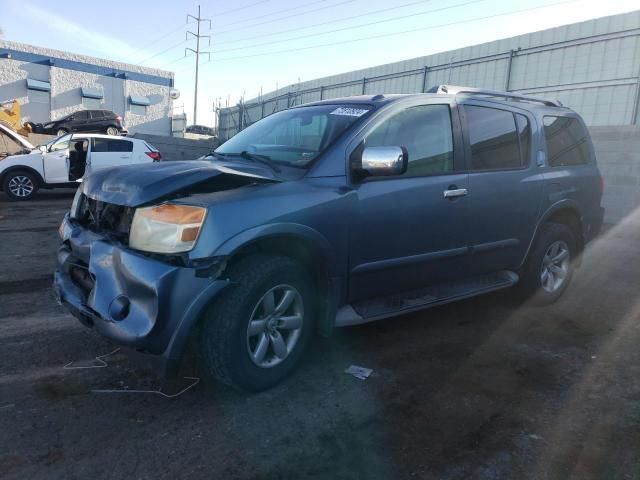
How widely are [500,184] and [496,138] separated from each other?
1.36ft

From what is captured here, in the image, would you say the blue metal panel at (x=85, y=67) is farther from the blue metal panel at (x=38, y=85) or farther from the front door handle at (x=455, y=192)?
the front door handle at (x=455, y=192)

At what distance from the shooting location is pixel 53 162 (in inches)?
450

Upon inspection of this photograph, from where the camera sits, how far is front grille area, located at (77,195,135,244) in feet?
9.00

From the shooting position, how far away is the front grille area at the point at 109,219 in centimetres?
274

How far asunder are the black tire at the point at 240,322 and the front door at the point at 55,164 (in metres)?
10.4

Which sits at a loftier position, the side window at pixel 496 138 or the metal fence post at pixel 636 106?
the metal fence post at pixel 636 106

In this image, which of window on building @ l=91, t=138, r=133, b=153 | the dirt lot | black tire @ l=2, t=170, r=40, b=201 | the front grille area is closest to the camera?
the dirt lot

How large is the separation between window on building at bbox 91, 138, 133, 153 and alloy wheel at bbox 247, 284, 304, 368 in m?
10.4

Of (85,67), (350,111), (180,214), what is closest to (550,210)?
(350,111)

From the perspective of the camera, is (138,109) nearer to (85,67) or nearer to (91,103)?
(91,103)

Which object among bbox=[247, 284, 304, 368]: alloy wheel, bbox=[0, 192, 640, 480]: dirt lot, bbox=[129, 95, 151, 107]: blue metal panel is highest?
bbox=[129, 95, 151, 107]: blue metal panel

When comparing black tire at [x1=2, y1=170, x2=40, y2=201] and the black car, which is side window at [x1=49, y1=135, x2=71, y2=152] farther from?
the black car

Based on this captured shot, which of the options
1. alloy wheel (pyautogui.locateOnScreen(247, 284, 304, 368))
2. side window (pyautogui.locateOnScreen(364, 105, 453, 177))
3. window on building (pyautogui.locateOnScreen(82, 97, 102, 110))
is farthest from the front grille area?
window on building (pyautogui.locateOnScreen(82, 97, 102, 110))

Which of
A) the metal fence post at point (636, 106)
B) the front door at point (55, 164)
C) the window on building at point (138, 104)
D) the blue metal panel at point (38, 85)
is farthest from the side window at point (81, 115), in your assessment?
the metal fence post at point (636, 106)
